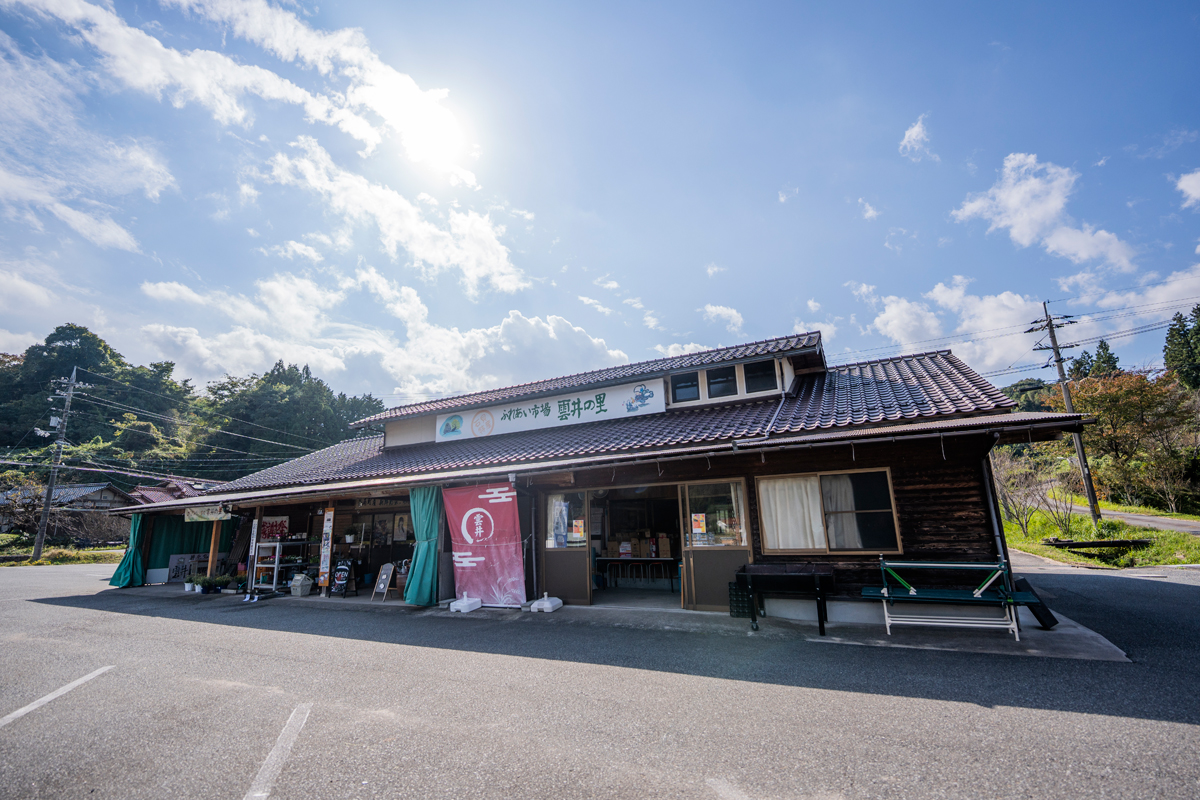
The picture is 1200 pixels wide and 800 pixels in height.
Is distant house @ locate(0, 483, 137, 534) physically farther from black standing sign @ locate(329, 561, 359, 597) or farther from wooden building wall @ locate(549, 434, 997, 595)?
wooden building wall @ locate(549, 434, 997, 595)

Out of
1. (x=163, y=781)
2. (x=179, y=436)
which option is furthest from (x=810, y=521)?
(x=179, y=436)

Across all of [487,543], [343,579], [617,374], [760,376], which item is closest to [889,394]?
[760,376]

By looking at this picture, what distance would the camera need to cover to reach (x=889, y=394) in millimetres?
8930

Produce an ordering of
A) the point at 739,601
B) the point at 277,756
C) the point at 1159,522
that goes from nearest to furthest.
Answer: the point at 277,756, the point at 739,601, the point at 1159,522

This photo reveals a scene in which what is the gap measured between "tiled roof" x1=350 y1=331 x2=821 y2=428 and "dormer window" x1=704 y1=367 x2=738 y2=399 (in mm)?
298

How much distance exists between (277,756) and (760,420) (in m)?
7.93

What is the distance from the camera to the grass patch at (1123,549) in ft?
42.4

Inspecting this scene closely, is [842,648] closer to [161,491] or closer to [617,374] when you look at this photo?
[617,374]

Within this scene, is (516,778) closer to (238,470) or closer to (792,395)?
(792,395)

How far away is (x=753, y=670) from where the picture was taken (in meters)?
5.14

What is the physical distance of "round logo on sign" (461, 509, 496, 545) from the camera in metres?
9.25

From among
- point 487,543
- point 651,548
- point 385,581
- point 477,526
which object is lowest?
point 385,581

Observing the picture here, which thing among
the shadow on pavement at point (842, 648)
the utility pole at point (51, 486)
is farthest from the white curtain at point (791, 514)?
the utility pole at point (51, 486)

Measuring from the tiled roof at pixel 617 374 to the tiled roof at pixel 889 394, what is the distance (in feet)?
3.44
